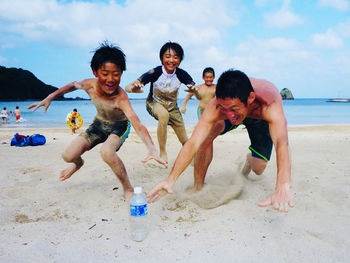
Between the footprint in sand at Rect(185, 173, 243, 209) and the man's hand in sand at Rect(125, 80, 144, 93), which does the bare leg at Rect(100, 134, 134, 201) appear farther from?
the man's hand in sand at Rect(125, 80, 144, 93)

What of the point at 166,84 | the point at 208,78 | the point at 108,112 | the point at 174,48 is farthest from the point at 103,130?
the point at 208,78

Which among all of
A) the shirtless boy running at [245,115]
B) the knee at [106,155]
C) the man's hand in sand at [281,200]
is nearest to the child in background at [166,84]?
the knee at [106,155]

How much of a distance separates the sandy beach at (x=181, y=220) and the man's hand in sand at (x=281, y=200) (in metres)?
0.44

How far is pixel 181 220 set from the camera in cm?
304

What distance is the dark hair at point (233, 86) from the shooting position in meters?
2.62

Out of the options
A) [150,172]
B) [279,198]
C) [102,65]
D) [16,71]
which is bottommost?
[150,172]

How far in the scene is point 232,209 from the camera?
127 inches

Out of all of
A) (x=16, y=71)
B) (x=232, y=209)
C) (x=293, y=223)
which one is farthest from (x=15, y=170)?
(x=16, y=71)

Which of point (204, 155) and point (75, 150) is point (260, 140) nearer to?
point (204, 155)

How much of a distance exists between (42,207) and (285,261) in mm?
2749

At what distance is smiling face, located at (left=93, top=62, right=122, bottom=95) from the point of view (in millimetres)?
3562

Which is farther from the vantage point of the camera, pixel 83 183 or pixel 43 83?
pixel 43 83

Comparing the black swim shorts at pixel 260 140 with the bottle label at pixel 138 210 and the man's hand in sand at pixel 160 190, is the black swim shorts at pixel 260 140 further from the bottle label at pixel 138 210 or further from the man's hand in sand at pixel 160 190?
the bottle label at pixel 138 210

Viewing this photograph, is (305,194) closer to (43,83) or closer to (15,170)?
(15,170)
